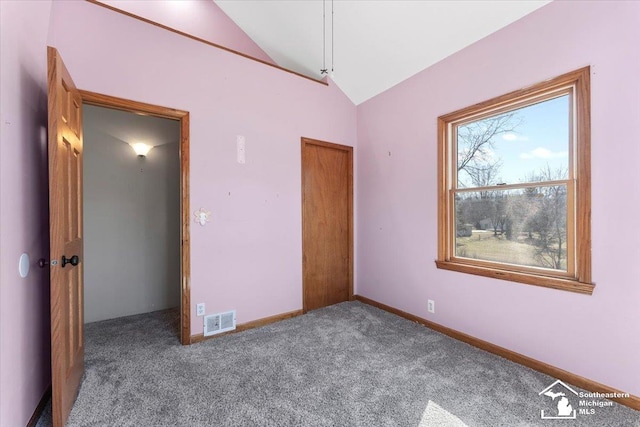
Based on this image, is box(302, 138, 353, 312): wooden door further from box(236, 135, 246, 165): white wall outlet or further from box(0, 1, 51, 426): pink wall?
box(0, 1, 51, 426): pink wall

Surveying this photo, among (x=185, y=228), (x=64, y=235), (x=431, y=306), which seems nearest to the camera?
(x=64, y=235)

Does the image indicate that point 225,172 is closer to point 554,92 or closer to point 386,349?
point 386,349

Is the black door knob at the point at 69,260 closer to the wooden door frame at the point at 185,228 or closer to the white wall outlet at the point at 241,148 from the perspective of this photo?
the wooden door frame at the point at 185,228

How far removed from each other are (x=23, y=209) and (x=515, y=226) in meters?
3.30

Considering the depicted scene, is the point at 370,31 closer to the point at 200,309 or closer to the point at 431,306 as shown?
the point at 431,306

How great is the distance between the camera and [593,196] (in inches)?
71.2

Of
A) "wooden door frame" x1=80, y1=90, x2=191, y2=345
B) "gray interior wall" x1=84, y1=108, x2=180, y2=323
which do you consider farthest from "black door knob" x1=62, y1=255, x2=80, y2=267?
"gray interior wall" x1=84, y1=108, x2=180, y2=323

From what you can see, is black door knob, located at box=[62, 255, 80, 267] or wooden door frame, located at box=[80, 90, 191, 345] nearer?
black door knob, located at box=[62, 255, 80, 267]

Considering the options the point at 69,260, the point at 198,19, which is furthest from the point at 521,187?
the point at 198,19

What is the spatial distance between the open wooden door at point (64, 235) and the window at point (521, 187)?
286cm

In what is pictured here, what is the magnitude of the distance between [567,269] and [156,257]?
4073 millimetres

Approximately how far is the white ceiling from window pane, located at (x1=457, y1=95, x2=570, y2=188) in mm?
739

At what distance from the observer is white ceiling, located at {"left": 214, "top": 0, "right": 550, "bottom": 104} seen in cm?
229

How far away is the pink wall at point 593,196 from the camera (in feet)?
5.53
